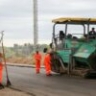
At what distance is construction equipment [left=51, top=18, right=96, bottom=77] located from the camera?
2200cm

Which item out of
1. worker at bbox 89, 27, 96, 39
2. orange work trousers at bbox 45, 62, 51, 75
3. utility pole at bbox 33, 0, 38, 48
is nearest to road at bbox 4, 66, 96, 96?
worker at bbox 89, 27, 96, 39

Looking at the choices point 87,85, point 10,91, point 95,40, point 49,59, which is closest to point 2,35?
point 10,91

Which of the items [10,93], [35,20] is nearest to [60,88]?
[10,93]

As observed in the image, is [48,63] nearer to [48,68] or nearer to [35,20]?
[48,68]

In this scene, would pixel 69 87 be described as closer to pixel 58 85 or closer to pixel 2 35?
pixel 58 85

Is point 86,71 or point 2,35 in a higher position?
point 2,35

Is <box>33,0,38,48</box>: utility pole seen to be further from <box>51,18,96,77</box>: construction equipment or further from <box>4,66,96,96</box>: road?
<box>4,66,96,96</box>: road

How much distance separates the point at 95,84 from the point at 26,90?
308 centimetres

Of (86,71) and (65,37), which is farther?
(65,37)

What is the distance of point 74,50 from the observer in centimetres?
2331

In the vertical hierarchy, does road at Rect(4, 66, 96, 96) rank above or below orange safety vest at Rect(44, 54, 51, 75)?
below

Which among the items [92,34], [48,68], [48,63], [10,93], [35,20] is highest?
[35,20]

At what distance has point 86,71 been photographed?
22.0 m

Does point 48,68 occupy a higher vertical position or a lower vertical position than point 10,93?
higher
